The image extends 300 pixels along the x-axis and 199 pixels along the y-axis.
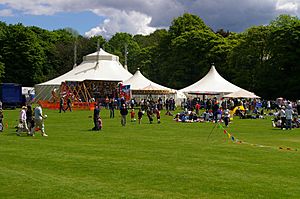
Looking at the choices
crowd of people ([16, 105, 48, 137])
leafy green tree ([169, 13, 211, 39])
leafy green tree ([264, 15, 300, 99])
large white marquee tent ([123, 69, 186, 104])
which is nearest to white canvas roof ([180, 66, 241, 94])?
large white marquee tent ([123, 69, 186, 104])

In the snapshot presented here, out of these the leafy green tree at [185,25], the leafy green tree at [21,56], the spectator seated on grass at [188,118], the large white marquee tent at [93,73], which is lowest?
the spectator seated on grass at [188,118]

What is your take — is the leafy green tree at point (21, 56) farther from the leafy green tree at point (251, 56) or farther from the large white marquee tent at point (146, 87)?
the leafy green tree at point (251, 56)

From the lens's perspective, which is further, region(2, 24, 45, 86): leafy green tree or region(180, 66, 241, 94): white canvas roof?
region(2, 24, 45, 86): leafy green tree

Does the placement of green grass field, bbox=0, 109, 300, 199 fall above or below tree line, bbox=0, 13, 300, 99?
below

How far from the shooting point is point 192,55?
77.1 meters

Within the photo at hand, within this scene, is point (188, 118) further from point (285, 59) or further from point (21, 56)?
point (21, 56)

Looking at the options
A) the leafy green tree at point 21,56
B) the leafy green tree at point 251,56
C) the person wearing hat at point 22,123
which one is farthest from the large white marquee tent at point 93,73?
the person wearing hat at point 22,123

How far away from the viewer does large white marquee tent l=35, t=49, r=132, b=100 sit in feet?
200

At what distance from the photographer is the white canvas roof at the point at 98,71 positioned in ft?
200

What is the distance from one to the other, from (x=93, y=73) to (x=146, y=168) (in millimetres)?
49073

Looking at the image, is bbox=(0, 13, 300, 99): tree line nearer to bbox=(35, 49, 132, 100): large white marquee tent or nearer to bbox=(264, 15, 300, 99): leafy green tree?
bbox=(264, 15, 300, 99): leafy green tree

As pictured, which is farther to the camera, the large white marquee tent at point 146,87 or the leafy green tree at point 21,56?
the leafy green tree at point 21,56

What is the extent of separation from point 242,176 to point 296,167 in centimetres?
238

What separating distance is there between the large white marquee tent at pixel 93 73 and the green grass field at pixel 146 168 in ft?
130
